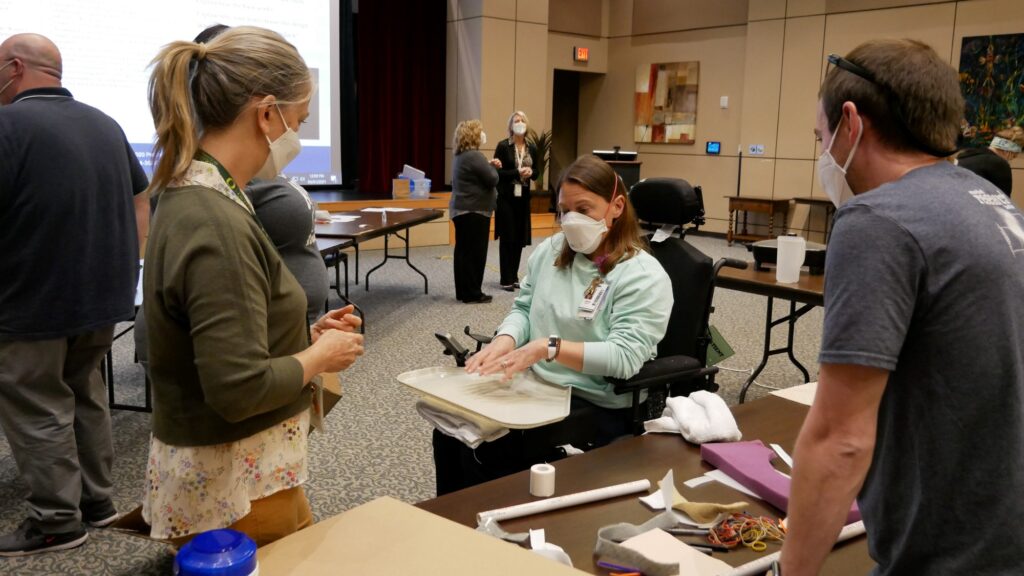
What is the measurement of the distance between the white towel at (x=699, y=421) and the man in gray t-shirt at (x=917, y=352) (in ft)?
2.34

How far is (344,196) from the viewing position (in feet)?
28.8

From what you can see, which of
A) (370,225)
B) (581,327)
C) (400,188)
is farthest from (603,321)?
(400,188)

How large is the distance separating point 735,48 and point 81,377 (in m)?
9.38

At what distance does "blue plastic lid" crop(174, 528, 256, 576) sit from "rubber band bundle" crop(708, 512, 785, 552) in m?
0.78

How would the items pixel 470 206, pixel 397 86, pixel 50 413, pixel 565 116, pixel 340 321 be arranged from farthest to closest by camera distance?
pixel 565 116
pixel 397 86
pixel 470 206
pixel 50 413
pixel 340 321

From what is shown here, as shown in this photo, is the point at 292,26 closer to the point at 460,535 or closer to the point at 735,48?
the point at 735,48

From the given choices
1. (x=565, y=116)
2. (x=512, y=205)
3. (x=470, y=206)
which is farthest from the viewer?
(x=565, y=116)

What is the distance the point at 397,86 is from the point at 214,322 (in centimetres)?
921

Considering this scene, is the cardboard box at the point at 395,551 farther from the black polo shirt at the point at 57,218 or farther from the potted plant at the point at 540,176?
the potted plant at the point at 540,176

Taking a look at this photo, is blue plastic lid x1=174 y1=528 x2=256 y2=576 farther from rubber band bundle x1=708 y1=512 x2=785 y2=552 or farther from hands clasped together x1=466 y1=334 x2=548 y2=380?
hands clasped together x1=466 y1=334 x2=548 y2=380

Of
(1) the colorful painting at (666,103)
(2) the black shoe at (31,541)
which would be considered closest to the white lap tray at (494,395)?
(2) the black shoe at (31,541)

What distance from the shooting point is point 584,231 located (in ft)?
7.52

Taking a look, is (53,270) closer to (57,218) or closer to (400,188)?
(57,218)

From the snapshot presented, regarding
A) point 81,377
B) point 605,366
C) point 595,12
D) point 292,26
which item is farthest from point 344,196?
point 605,366
